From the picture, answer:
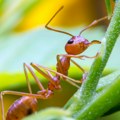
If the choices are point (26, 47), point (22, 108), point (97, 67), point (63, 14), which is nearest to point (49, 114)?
point (97, 67)

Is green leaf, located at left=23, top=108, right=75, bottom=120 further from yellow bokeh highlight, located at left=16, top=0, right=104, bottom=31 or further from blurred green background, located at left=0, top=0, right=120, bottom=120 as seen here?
yellow bokeh highlight, located at left=16, top=0, right=104, bottom=31

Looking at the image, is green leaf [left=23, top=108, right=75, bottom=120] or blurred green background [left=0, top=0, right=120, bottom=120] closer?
green leaf [left=23, top=108, right=75, bottom=120]

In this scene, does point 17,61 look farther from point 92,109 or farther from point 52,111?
point 52,111

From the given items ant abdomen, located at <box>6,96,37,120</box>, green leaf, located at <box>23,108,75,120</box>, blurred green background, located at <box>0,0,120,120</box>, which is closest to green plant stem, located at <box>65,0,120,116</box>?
green leaf, located at <box>23,108,75,120</box>

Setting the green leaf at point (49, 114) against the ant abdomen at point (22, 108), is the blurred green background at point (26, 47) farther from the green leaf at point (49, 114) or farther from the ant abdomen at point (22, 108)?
the green leaf at point (49, 114)

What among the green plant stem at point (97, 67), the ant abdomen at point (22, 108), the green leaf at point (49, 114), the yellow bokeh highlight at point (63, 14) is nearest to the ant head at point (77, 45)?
the ant abdomen at point (22, 108)

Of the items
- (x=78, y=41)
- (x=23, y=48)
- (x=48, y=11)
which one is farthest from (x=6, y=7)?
(x=78, y=41)
